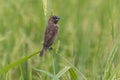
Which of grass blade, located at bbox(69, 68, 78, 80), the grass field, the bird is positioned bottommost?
the grass field

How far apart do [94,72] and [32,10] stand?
2.59m

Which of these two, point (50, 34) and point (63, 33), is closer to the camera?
point (50, 34)

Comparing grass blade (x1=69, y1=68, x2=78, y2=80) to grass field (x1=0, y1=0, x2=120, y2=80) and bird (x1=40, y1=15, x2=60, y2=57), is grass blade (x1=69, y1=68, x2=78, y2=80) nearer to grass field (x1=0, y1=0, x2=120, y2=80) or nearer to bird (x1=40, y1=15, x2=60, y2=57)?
bird (x1=40, y1=15, x2=60, y2=57)

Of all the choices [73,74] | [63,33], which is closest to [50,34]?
[73,74]

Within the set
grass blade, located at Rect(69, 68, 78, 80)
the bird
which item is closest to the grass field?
grass blade, located at Rect(69, 68, 78, 80)

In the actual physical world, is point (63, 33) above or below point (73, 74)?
below

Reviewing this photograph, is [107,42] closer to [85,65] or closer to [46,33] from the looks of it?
[85,65]

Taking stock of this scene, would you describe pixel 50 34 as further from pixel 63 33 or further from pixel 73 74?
pixel 63 33

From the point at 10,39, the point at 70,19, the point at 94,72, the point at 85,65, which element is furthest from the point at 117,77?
the point at 70,19

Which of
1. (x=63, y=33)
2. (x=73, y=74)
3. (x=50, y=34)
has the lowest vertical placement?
(x=63, y=33)

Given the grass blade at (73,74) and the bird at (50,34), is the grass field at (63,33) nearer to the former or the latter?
the grass blade at (73,74)

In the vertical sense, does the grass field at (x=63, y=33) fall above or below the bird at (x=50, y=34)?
below

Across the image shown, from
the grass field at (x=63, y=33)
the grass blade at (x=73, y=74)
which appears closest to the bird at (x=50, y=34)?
the grass blade at (x=73, y=74)

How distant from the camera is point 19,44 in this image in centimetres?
457
